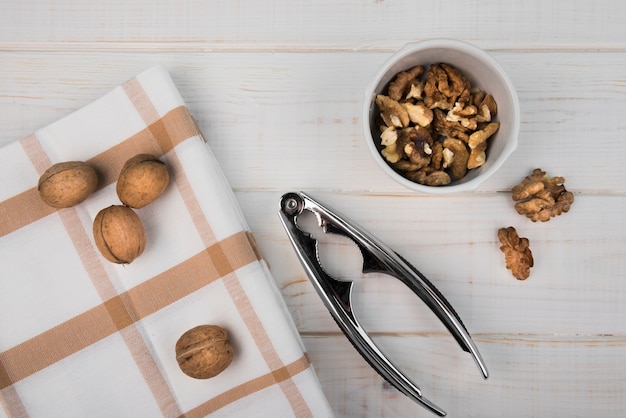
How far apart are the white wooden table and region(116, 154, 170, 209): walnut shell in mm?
99

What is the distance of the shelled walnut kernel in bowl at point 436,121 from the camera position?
0.64 m

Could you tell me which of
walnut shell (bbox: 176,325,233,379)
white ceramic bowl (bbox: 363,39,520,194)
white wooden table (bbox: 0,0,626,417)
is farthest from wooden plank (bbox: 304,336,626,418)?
white ceramic bowl (bbox: 363,39,520,194)

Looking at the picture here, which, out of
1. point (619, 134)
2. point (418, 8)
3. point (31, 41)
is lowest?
point (619, 134)

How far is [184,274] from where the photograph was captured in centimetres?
67

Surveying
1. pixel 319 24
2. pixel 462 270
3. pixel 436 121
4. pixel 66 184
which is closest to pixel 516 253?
pixel 462 270

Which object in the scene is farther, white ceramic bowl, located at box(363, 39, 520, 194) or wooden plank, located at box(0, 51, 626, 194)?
wooden plank, located at box(0, 51, 626, 194)

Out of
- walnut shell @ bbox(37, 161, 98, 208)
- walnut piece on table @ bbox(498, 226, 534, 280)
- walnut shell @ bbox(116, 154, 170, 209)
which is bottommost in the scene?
walnut piece on table @ bbox(498, 226, 534, 280)

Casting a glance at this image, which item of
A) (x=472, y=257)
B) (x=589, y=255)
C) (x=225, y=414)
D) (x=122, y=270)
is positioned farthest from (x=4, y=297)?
(x=589, y=255)

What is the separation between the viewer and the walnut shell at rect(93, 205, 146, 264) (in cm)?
63

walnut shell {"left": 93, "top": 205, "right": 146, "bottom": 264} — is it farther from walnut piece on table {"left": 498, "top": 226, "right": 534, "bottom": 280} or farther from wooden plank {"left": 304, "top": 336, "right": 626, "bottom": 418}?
walnut piece on table {"left": 498, "top": 226, "right": 534, "bottom": 280}

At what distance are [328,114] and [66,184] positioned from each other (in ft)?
1.05

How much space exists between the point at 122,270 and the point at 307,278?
8.8 inches

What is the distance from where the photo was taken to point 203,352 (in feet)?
2.06

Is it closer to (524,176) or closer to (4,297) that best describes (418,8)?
(524,176)
